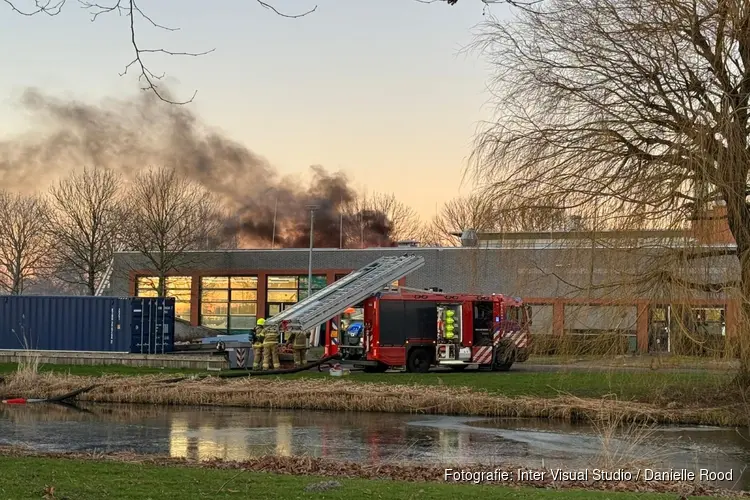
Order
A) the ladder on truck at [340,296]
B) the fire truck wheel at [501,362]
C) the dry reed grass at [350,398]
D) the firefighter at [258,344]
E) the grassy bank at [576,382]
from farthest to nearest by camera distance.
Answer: the fire truck wheel at [501,362] → the ladder on truck at [340,296] → the firefighter at [258,344] → the grassy bank at [576,382] → the dry reed grass at [350,398]

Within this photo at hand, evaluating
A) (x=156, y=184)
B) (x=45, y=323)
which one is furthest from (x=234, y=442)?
(x=156, y=184)

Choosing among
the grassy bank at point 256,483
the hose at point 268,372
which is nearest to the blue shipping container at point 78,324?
the hose at point 268,372

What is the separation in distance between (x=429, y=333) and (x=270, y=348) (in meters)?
4.98

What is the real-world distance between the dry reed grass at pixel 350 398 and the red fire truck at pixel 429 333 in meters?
4.90

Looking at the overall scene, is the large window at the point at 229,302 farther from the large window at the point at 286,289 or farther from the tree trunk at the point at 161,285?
the tree trunk at the point at 161,285

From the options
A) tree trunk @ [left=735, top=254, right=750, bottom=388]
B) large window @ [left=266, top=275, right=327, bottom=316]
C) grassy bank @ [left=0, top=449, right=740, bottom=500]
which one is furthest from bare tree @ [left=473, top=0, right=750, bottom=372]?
large window @ [left=266, top=275, right=327, bottom=316]

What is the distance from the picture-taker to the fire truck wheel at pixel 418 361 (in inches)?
1020

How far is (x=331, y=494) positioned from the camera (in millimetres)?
8344

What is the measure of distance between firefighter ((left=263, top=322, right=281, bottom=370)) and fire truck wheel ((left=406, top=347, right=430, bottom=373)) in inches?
161

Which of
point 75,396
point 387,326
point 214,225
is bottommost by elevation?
point 75,396

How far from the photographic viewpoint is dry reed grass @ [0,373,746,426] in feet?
56.2

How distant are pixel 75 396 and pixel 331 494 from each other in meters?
14.1

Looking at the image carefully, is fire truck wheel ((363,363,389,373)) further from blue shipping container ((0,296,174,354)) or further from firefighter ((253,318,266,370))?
blue shipping container ((0,296,174,354))

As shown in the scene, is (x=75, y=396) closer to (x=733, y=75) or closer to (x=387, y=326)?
(x=387, y=326)
